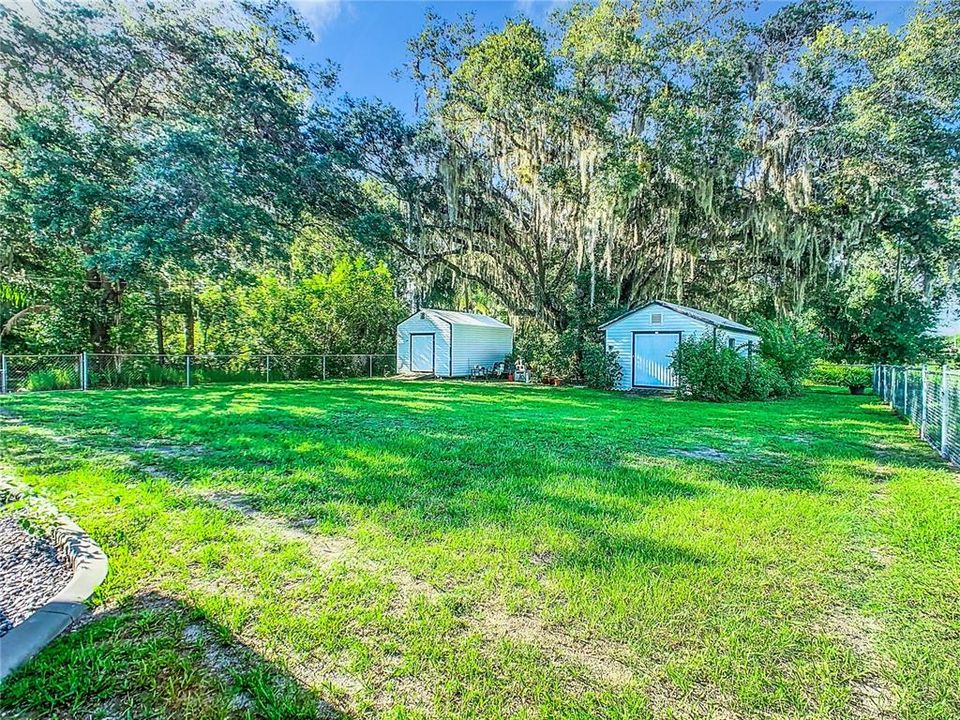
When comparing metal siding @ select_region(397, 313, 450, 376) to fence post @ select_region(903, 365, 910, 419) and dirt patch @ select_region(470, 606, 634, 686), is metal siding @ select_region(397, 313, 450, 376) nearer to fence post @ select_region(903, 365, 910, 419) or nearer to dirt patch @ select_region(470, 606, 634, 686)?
fence post @ select_region(903, 365, 910, 419)

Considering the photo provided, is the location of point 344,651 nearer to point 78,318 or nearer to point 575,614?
point 575,614

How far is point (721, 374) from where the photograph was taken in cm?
1028

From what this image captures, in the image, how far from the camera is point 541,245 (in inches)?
578

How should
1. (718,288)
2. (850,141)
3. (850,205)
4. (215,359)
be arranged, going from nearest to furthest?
(850,141), (850,205), (215,359), (718,288)

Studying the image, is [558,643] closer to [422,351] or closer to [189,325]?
[422,351]

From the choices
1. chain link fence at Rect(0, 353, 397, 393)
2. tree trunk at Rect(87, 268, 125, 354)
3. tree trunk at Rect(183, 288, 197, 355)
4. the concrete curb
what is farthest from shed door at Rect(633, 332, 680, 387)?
tree trunk at Rect(87, 268, 125, 354)

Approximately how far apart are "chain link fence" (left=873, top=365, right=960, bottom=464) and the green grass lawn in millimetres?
340

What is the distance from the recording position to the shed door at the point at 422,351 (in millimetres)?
17203

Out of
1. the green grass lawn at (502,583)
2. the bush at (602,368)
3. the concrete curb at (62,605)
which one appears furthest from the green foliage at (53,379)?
the bush at (602,368)

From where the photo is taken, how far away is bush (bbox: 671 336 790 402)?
10.3 metres

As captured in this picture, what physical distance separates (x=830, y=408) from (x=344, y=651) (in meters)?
10.3

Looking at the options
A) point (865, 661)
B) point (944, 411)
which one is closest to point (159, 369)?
point (865, 661)

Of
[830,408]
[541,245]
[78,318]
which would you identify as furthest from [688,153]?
[78,318]

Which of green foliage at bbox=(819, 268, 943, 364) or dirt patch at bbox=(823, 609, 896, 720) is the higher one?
green foliage at bbox=(819, 268, 943, 364)
